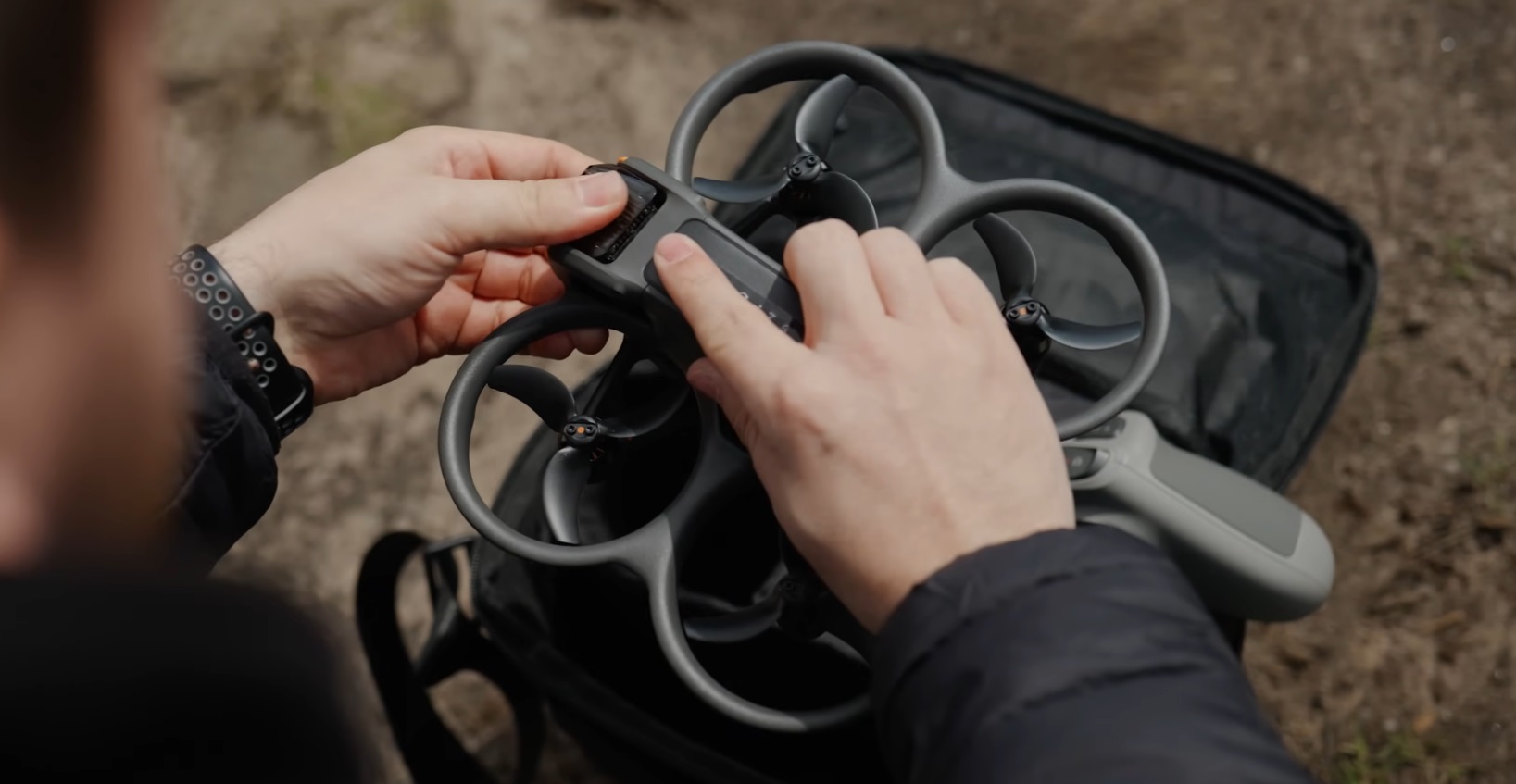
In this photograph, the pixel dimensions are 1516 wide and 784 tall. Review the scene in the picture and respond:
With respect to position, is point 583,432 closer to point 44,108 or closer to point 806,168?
point 806,168

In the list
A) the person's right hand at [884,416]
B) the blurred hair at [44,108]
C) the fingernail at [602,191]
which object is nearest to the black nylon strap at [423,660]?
the fingernail at [602,191]

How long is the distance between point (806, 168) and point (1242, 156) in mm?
961

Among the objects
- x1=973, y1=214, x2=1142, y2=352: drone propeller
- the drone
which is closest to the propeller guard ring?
the drone

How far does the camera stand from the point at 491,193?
2.66 feet

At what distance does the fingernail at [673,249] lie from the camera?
67 cm

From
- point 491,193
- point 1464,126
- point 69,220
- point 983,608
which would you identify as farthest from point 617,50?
point 69,220

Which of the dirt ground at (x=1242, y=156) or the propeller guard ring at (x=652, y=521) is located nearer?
the propeller guard ring at (x=652, y=521)

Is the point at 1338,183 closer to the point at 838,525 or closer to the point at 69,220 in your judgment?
the point at 838,525

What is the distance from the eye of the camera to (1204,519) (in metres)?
0.83

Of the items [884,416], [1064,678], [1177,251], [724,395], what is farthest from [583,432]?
[1177,251]

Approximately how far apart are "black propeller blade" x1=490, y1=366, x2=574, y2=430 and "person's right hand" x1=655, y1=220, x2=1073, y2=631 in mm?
160

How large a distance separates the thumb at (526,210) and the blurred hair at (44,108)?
44cm

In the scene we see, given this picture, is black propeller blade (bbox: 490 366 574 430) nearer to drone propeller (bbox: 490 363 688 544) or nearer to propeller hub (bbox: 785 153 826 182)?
drone propeller (bbox: 490 363 688 544)

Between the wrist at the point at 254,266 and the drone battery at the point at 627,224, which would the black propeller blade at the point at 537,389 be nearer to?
the drone battery at the point at 627,224
